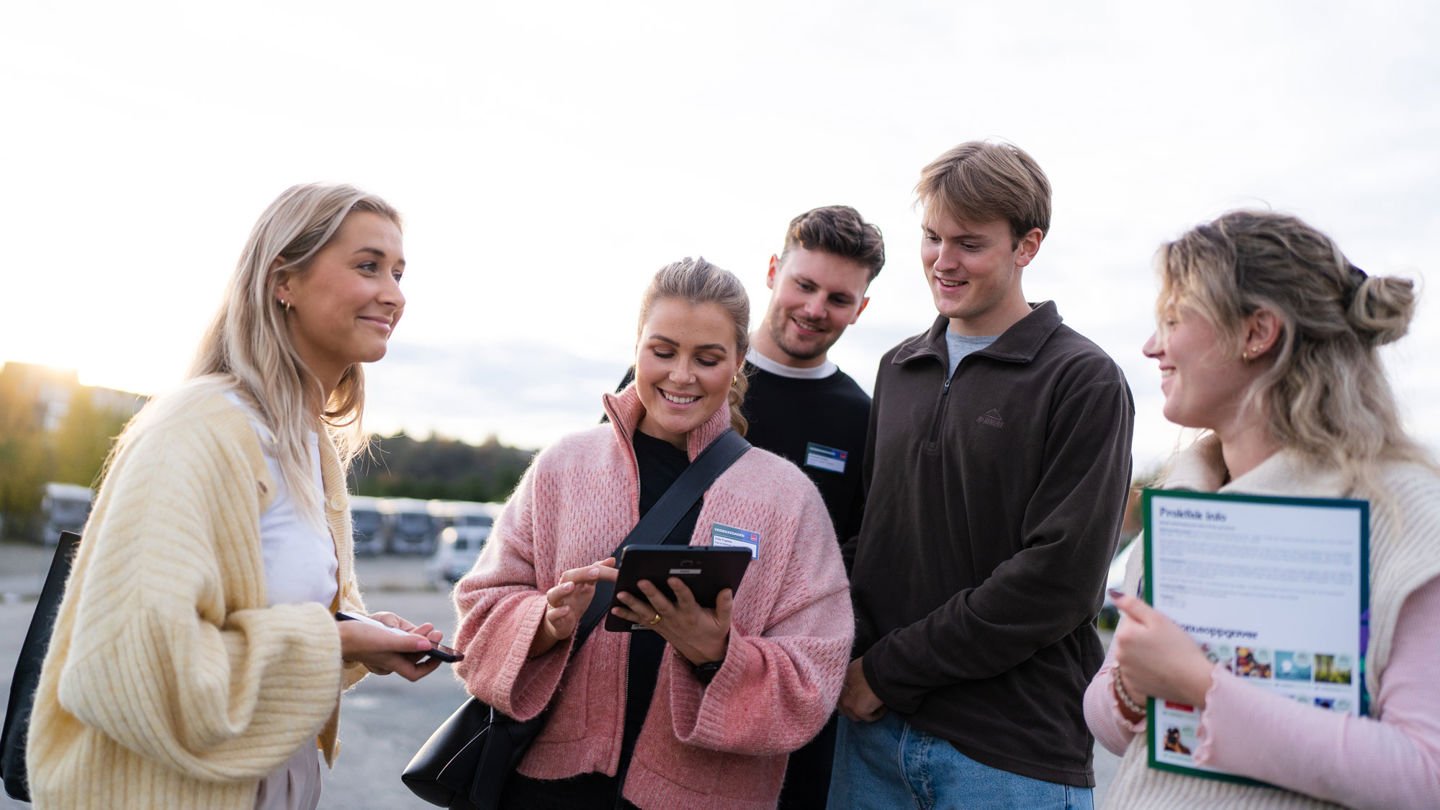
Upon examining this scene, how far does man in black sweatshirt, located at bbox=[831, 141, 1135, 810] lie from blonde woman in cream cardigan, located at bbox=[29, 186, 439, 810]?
52.1 inches

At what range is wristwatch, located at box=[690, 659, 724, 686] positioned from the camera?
280 centimetres

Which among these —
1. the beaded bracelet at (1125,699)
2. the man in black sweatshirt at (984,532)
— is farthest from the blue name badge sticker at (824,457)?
the beaded bracelet at (1125,699)

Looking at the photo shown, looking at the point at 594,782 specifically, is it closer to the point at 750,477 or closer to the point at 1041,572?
the point at 750,477

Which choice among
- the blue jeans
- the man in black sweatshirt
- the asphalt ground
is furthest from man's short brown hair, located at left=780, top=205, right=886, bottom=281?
the asphalt ground

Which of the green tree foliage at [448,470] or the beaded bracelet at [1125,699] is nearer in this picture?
the beaded bracelet at [1125,699]

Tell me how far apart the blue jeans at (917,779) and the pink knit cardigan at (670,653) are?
0.31 m

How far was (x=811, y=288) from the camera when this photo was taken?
4.02 meters

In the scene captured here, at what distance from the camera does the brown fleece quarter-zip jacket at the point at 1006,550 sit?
9.39 ft

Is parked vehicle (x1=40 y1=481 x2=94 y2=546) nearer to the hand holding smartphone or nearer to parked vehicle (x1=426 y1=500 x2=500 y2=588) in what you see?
parked vehicle (x1=426 y1=500 x2=500 y2=588)

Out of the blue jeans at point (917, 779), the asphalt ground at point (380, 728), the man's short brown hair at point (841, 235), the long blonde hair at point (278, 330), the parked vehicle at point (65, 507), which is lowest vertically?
the parked vehicle at point (65, 507)

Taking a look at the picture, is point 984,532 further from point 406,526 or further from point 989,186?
point 406,526

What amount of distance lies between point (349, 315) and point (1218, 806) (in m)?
2.19

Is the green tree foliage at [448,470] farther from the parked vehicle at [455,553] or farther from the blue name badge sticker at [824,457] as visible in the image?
the blue name badge sticker at [824,457]

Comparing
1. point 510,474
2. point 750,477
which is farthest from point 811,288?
point 510,474
